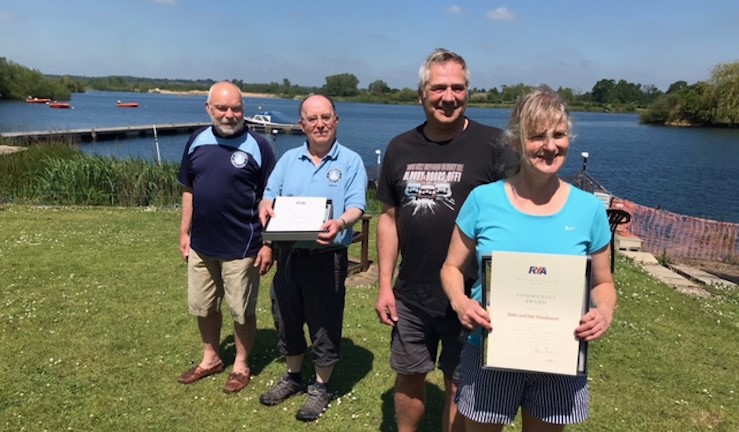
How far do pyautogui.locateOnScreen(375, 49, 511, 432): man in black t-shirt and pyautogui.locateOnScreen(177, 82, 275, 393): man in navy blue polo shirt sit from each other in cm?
127

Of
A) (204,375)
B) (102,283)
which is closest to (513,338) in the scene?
(204,375)

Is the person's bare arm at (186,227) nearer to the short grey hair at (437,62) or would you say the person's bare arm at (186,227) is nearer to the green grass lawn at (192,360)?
the green grass lawn at (192,360)

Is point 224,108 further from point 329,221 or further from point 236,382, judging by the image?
point 236,382

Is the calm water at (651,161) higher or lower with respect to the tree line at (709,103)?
lower

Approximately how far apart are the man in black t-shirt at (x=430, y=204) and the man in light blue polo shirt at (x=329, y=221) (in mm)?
654

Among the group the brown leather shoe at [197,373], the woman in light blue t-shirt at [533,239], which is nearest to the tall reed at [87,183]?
the brown leather shoe at [197,373]

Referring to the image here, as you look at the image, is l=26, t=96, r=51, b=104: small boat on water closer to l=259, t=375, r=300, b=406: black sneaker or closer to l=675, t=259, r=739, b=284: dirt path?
l=675, t=259, r=739, b=284: dirt path

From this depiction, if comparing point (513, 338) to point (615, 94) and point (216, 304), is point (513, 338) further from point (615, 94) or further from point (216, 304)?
point (615, 94)

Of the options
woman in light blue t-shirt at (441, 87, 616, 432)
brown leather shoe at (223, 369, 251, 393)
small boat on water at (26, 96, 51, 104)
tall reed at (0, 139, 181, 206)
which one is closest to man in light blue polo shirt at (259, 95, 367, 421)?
brown leather shoe at (223, 369, 251, 393)

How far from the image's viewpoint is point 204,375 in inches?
166

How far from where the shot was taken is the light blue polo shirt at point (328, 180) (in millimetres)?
3461

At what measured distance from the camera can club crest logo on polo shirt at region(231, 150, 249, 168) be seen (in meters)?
3.65

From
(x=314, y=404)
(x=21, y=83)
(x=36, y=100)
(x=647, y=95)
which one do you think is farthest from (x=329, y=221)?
(x=647, y=95)

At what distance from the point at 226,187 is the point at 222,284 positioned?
828 mm
